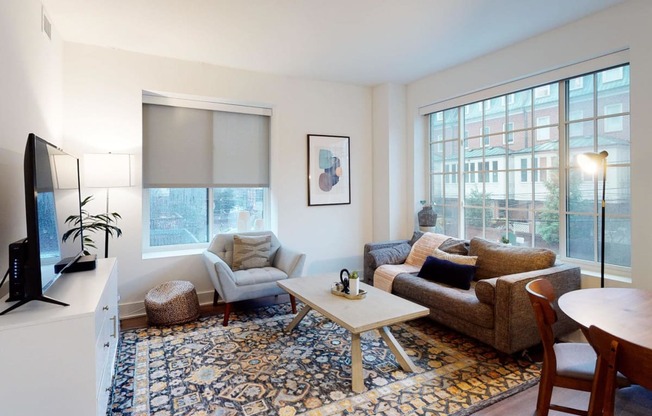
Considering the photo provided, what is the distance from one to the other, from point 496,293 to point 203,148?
3.31 metres

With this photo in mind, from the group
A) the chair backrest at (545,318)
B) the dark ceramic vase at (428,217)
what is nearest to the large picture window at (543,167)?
the dark ceramic vase at (428,217)

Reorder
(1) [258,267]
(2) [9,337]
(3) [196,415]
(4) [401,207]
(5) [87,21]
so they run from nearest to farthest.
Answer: (2) [9,337]
(3) [196,415]
(5) [87,21]
(1) [258,267]
(4) [401,207]

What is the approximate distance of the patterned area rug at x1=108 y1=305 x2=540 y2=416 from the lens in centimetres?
206

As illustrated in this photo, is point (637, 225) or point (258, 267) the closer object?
point (637, 225)

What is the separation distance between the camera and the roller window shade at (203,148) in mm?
3764

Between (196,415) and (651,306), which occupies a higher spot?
(651,306)

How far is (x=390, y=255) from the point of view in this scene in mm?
3973

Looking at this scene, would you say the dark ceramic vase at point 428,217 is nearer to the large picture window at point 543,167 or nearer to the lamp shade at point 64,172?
the large picture window at point 543,167

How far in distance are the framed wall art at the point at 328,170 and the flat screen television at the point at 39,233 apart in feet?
9.17

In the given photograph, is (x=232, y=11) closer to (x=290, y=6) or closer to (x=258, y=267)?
(x=290, y=6)

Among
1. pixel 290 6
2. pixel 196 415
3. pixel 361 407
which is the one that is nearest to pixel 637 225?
pixel 361 407

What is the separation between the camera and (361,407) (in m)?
2.03

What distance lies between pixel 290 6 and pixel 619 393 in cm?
347

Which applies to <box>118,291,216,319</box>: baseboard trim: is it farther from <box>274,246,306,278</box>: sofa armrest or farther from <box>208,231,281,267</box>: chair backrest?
<box>274,246,306,278</box>: sofa armrest
